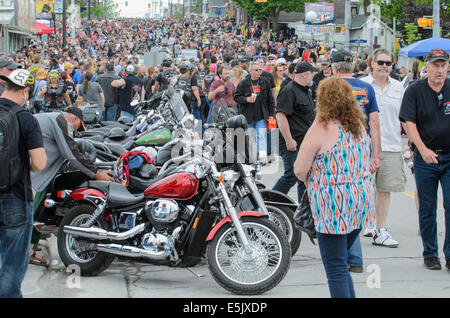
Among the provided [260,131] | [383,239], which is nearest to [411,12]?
[260,131]

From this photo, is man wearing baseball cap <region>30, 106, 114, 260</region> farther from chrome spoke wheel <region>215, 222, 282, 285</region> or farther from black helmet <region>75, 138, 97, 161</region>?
chrome spoke wheel <region>215, 222, 282, 285</region>

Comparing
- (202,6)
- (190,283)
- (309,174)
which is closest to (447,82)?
(309,174)

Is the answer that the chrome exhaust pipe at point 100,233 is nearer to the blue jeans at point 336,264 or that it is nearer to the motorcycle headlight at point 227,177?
the motorcycle headlight at point 227,177

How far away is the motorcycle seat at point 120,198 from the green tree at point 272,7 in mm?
82136

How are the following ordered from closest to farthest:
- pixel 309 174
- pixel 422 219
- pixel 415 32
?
pixel 309 174, pixel 422 219, pixel 415 32

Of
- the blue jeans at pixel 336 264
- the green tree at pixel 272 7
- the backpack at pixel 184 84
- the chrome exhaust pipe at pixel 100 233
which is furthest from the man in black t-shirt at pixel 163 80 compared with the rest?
the green tree at pixel 272 7

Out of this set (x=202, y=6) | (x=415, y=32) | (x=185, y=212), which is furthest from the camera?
(x=202, y=6)

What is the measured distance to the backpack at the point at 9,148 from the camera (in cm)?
463

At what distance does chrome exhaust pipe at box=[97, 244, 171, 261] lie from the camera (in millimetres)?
6047

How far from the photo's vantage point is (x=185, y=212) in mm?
6207

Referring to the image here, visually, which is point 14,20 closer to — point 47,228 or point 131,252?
point 47,228

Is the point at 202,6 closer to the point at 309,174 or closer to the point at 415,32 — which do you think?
the point at 415,32

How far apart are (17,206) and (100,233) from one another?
5.28 ft
